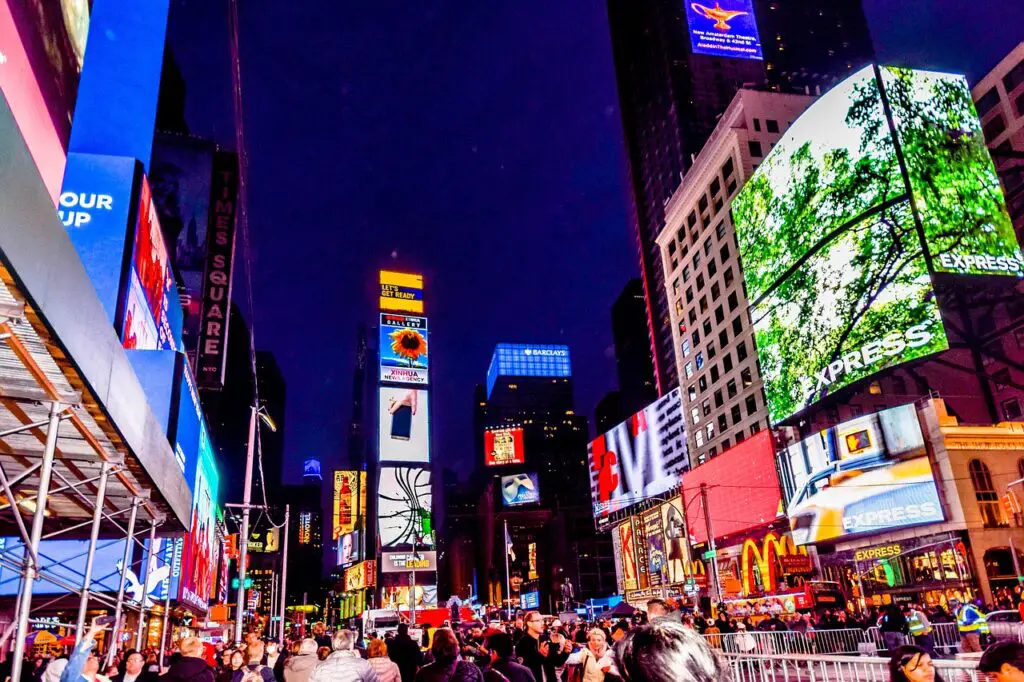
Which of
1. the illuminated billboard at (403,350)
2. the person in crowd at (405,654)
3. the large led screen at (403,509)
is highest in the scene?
the illuminated billboard at (403,350)

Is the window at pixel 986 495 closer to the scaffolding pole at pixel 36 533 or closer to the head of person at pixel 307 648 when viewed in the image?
the head of person at pixel 307 648

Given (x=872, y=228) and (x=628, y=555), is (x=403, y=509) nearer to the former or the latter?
(x=628, y=555)

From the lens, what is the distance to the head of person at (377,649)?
8.45 metres

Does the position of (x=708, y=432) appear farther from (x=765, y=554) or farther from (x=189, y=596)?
(x=189, y=596)

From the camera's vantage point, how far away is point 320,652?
957cm

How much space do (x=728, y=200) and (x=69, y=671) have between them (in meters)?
68.4

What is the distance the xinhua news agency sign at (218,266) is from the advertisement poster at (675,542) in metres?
42.5

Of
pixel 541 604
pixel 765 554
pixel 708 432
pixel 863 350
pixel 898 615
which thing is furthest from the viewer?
pixel 541 604

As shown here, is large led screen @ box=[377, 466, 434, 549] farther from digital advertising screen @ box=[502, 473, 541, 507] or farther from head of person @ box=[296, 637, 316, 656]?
head of person @ box=[296, 637, 316, 656]

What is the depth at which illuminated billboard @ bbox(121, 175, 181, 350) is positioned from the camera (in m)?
25.0

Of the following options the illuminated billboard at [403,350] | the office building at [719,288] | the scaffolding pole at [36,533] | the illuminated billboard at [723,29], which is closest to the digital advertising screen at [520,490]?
the illuminated billboard at [403,350]

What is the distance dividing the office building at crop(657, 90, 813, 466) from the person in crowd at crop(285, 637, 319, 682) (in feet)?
184

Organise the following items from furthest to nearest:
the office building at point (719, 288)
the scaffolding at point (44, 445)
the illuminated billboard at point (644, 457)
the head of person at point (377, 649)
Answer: the illuminated billboard at point (644, 457)
the office building at point (719, 288)
the head of person at point (377, 649)
the scaffolding at point (44, 445)

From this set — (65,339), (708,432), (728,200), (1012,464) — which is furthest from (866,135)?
(65,339)
